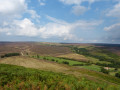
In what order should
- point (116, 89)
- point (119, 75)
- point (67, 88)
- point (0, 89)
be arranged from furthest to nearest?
point (119, 75) < point (116, 89) < point (67, 88) < point (0, 89)

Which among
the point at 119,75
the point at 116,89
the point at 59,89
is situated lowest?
the point at 119,75

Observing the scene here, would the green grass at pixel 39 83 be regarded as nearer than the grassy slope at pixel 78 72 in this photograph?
Yes

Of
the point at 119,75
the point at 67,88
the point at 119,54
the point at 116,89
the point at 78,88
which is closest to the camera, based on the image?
the point at 67,88

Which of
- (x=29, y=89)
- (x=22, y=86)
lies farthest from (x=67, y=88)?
(x=22, y=86)

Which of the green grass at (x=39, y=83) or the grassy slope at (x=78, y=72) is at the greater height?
the green grass at (x=39, y=83)

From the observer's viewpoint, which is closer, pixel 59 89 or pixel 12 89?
pixel 12 89

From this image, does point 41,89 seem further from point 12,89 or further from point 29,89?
point 12,89

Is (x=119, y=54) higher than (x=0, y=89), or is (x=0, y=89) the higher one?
(x=0, y=89)

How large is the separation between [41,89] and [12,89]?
3521mm

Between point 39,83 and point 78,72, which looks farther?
point 78,72

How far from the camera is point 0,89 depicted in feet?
34.1

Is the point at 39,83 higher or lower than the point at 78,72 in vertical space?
higher

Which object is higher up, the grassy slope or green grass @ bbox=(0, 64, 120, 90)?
green grass @ bbox=(0, 64, 120, 90)

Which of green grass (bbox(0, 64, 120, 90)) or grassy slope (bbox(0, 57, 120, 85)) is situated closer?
green grass (bbox(0, 64, 120, 90))
